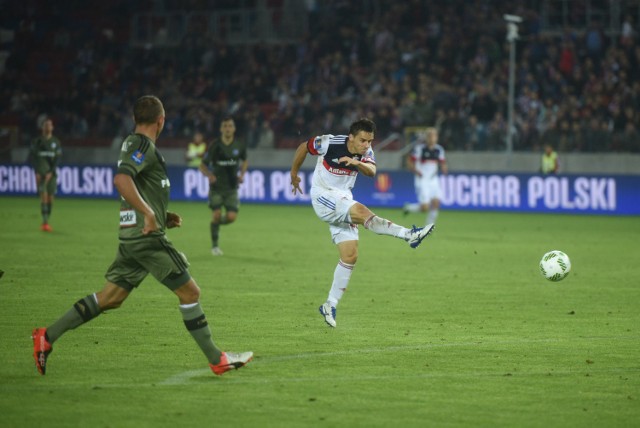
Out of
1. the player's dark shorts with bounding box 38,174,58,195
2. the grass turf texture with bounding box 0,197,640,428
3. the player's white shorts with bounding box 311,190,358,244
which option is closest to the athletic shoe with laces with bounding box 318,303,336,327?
the grass turf texture with bounding box 0,197,640,428

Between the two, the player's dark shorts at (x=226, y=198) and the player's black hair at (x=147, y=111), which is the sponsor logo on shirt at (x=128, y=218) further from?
the player's dark shorts at (x=226, y=198)

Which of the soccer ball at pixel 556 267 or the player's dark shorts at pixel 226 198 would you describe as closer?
the soccer ball at pixel 556 267

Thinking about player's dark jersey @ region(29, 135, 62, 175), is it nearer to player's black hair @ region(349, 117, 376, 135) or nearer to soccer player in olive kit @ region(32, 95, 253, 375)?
player's black hair @ region(349, 117, 376, 135)

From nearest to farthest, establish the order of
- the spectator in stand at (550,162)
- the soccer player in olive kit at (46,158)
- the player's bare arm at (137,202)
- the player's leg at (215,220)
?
the player's bare arm at (137,202)
the player's leg at (215,220)
the soccer player in olive kit at (46,158)
the spectator in stand at (550,162)

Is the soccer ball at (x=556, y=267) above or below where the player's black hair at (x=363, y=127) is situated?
below

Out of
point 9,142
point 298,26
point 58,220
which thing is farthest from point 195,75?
point 58,220

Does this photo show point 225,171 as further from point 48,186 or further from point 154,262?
point 154,262

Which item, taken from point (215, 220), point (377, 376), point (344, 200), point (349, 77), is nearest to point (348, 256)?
point (344, 200)

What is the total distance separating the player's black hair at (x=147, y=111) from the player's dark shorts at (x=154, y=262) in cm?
87

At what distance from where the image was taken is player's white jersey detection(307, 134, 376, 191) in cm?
1095

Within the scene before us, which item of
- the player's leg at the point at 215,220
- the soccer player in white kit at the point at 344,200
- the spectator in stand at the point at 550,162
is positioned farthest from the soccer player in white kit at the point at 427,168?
the soccer player in white kit at the point at 344,200

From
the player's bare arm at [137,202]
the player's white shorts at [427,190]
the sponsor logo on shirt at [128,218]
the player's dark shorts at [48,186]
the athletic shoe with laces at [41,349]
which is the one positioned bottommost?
the player's white shorts at [427,190]

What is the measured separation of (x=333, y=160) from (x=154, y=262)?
3.58 metres

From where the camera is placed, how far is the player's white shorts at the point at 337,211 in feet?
35.6
